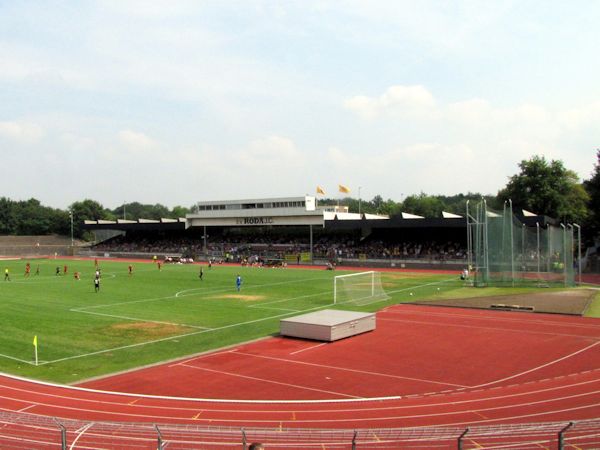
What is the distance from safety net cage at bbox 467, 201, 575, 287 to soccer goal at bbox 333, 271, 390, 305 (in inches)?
374

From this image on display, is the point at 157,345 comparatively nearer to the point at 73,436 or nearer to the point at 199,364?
the point at 199,364

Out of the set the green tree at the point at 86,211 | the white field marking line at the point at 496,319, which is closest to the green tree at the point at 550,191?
the white field marking line at the point at 496,319

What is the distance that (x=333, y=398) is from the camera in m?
17.2

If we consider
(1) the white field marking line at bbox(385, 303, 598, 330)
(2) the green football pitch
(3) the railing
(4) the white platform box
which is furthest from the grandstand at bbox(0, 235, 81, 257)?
(3) the railing

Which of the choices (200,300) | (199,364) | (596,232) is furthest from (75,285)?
(596,232)

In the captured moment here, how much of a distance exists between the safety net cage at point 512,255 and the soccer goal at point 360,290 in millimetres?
9490

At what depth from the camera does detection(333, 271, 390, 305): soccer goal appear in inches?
1545

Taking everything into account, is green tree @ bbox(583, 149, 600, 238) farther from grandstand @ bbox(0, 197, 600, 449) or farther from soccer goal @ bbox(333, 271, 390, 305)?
soccer goal @ bbox(333, 271, 390, 305)

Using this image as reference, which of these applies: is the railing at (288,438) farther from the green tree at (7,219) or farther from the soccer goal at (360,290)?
the green tree at (7,219)

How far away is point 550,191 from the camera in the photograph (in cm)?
7869

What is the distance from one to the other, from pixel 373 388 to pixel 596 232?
6981 centimetres

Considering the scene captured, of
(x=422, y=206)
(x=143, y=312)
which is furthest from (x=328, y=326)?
(x=422, y=206)

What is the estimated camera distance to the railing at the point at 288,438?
1152 centimetres

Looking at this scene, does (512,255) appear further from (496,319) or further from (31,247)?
(31,247)
